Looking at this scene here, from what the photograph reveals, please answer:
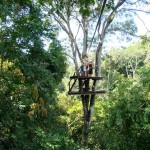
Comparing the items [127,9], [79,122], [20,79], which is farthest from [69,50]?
[20,79]

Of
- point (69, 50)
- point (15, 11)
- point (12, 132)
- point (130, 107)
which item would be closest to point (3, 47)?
point (15, 11)

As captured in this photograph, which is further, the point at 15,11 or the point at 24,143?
the point at 24,143

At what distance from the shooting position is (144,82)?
8.26 metres

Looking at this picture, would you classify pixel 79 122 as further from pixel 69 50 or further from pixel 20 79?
pixel 20 79

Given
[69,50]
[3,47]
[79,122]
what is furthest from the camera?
[79,122]

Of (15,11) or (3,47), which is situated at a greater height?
(15,11)

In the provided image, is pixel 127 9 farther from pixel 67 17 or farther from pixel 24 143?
pixel 24 143

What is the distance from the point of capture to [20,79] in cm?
494

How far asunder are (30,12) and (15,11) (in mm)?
496

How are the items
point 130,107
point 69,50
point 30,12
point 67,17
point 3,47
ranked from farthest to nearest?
point 69,50, point 67,17, point 130,107, point 30,12, point 3,47

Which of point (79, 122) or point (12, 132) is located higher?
point (12, 132)

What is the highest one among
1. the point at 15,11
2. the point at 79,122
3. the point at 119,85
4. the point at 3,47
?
the point at 15,11

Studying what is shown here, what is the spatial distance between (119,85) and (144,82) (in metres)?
0.75

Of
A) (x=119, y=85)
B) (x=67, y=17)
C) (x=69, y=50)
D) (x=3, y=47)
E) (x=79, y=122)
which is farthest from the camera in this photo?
(x=79, y=122)
